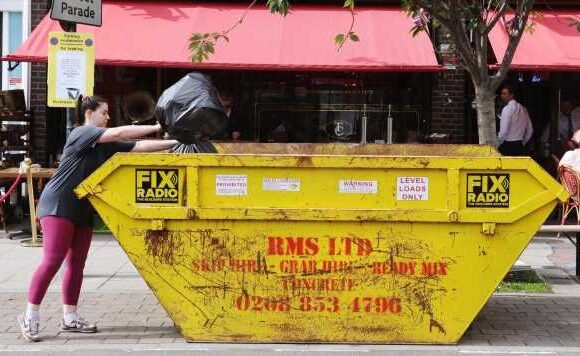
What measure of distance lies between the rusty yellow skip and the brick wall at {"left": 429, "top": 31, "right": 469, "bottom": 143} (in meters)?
6.49

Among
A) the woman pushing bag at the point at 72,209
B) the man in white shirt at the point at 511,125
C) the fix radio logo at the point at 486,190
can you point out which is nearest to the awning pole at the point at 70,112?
the woman pushing bag at the point at 72,209

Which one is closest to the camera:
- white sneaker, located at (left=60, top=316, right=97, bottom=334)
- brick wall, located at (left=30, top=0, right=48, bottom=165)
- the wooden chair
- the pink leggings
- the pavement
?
the pavement

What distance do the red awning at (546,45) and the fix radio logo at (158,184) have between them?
6.16 m

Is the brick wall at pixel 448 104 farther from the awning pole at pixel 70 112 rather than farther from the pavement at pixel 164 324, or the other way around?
the awning pole at pixel 70 112

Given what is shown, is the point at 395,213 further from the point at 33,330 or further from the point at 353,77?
the point at 353,77

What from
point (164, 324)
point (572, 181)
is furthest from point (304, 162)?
A: point (572, 181)

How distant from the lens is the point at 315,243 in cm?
559

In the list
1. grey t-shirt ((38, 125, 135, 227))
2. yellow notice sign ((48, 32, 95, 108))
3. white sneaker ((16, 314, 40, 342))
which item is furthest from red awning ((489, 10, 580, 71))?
white sneaker ((16, 314, 40, 342))

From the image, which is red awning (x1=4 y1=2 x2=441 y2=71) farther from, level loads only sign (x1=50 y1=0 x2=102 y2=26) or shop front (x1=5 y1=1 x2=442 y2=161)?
level loads only sign (x1=50 y1=0 x2=102 y2=26)

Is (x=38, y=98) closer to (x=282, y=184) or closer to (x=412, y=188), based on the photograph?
(x=282, y=184)

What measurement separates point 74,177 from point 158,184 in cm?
73

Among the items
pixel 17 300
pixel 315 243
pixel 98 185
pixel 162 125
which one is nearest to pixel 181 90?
pixel 162 125

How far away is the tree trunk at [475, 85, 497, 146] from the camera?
7.81m

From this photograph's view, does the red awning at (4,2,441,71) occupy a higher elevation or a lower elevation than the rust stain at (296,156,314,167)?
higher
